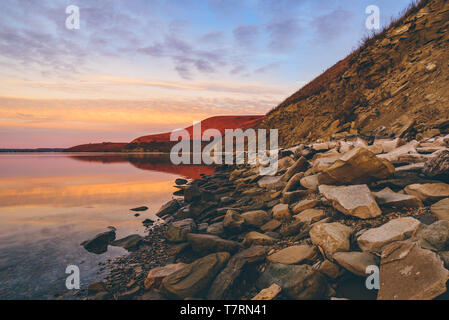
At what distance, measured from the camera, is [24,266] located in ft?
22.3

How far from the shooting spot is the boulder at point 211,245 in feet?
18.7

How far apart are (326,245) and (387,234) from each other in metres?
1.06

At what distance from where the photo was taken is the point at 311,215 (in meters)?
6.03

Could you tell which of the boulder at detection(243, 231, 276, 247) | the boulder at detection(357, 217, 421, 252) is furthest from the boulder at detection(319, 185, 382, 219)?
the boulder at detection(243, 231, 276, 247)

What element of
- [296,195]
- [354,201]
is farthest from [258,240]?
[354,201]

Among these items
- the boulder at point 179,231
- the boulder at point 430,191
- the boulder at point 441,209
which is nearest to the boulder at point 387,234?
the boulder at point 441,209

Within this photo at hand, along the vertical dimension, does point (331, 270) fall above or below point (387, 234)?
below

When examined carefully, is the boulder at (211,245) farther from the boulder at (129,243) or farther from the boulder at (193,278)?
the boulder at (129,243)

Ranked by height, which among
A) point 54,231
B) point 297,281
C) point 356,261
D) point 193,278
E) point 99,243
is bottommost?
point 54,231

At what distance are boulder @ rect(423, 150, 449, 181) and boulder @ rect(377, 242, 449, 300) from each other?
309 centimetres

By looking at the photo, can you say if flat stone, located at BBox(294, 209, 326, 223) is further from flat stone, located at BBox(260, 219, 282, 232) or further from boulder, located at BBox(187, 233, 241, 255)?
boulder, located at BBox(187, 233, 241, 255)

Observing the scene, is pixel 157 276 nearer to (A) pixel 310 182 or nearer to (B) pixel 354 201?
(B) pixel 354 201
